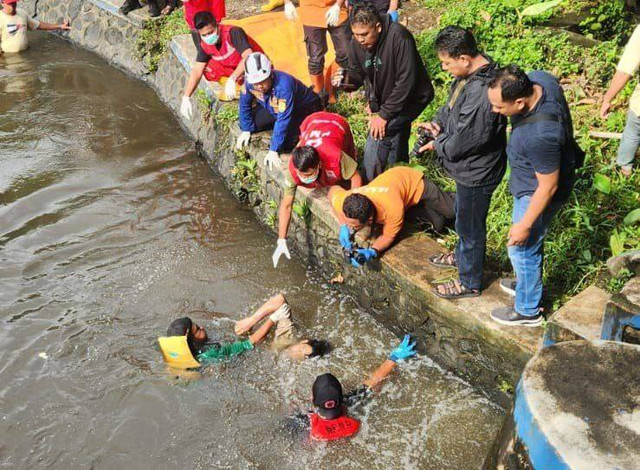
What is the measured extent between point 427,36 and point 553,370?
576cm

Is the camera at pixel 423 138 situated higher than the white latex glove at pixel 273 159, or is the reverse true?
the camera at pixel 423 138

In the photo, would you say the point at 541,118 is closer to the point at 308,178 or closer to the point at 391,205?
the point at 391,205

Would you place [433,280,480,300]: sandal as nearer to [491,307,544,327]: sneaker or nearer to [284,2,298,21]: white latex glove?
[491,307,544,327]: sneaker

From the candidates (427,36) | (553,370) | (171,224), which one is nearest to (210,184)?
(171,224)

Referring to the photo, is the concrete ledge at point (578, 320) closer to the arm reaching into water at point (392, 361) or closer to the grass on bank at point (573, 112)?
the grass on bank at point (573, 112)

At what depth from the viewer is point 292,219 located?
6793mm

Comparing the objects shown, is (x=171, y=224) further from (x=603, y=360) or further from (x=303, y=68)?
(x=603, y=360)

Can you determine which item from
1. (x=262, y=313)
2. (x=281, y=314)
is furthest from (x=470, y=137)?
(x=262, y=313)

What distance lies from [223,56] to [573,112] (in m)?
3.95

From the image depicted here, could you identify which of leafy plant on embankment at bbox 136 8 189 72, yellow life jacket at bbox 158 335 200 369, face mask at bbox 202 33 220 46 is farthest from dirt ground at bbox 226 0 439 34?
yellow life jacket at bbox 158 335 200 369

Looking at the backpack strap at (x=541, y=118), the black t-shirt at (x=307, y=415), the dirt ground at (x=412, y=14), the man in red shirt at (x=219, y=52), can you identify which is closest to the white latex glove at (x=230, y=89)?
the man in red shirt at (x=219, y=52)

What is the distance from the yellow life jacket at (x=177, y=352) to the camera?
16.9 ft

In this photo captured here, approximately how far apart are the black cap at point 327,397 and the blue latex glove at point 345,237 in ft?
4.56

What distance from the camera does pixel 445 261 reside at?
5.18m
